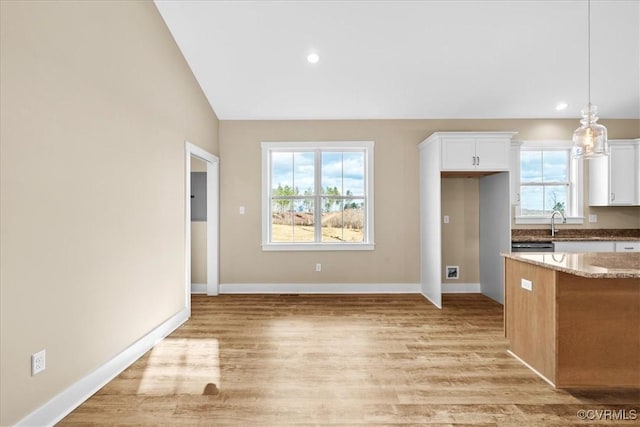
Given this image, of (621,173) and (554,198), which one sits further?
(554,198)

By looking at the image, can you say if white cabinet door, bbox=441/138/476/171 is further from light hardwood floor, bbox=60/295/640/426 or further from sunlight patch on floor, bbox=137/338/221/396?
sunlight patch on floor, bbox=137/338/221/396

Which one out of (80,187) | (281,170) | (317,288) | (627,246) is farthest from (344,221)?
(627,246)

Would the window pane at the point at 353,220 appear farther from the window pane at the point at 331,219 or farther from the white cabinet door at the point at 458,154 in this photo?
the white cabinet door at the point at 458,154

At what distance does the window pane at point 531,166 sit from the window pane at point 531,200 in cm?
15

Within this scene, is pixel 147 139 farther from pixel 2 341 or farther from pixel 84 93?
pixel 2 341

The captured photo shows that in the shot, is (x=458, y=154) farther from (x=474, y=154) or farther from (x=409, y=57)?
(x=409, y=57)

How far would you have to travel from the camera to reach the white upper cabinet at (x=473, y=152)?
4.39m

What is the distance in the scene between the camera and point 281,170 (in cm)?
529

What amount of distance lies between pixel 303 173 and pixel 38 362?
12.8ft

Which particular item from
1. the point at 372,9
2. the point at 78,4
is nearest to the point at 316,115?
the point at 372,9

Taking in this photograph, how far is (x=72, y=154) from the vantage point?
2.24 m

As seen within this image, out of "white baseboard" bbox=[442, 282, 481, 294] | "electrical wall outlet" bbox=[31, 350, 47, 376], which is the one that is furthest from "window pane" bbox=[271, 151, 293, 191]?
"electrical wall outlet" bbox=[31, 350, 47, 376]

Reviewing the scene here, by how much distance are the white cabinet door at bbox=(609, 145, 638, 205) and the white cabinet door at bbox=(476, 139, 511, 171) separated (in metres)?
1.80

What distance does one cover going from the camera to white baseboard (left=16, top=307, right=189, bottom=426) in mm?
1978
